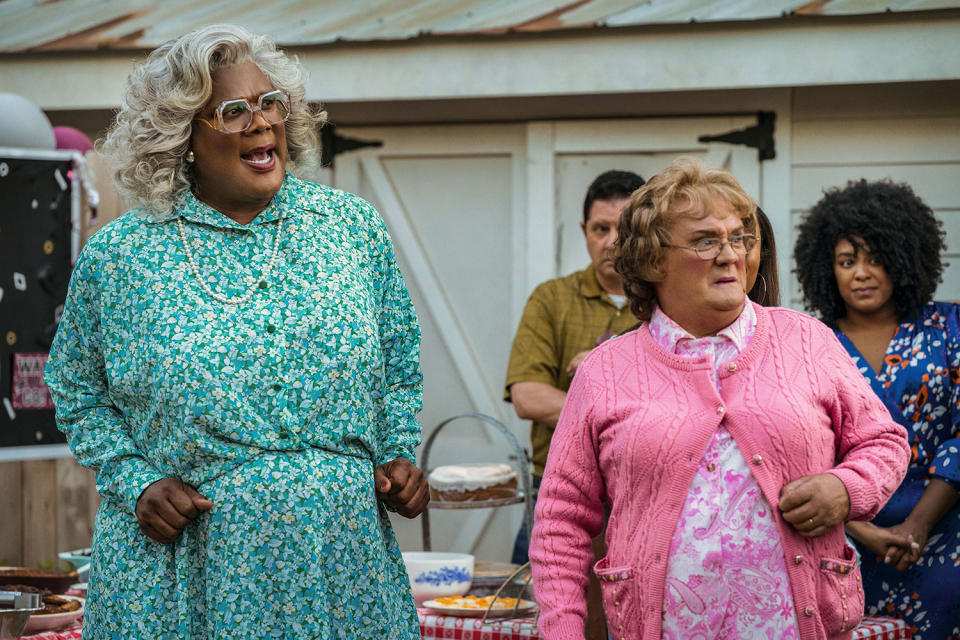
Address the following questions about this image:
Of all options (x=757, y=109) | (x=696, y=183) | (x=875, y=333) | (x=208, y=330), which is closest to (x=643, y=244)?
(x=696, y=183)

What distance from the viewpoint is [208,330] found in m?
2.15

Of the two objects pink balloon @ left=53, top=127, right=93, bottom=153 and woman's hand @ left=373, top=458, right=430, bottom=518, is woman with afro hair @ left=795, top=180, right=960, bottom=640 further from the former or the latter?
pink balloon @ left=53, top=127, right=93, bottom=153

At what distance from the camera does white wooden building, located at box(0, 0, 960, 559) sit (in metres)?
4.62

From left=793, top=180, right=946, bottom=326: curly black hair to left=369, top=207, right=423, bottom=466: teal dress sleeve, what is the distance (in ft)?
5.03

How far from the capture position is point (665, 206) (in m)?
2.15

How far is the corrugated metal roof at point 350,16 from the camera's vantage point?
4.58 meters

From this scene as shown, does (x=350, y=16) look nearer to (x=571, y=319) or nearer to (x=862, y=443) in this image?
(x=571, y=319)

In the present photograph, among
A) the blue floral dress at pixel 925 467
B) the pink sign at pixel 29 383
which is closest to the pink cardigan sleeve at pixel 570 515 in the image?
the blue floral dress at pixel 925 467

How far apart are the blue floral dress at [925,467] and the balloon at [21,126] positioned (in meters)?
2.82

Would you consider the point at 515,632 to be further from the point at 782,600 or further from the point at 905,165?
the point at 905,165

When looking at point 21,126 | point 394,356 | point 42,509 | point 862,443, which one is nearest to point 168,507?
point 394,356

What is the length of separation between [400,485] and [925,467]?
163 centimetres

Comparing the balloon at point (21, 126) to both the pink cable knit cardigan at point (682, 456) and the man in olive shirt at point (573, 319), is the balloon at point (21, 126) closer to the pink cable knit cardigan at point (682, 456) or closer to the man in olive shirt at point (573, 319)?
the man in olive shirt at point (573, 319)

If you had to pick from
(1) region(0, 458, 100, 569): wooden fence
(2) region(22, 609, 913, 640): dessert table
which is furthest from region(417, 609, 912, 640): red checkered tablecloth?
(1) region(0, 458, 100, 569): wooden fence
